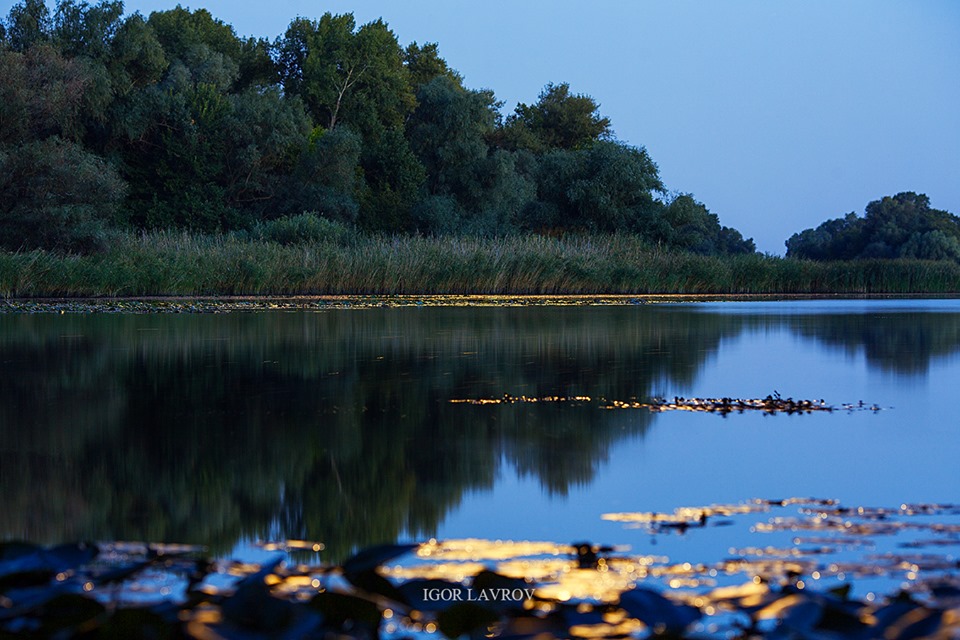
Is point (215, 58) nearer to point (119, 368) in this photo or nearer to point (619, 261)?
point (619, 261)

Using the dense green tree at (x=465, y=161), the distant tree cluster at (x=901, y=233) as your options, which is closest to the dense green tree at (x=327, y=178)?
the dense green tree at (x=465, y=161)

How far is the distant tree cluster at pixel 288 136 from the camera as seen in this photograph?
37.1 meters

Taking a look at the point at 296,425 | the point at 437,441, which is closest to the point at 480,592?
the point at 437,441

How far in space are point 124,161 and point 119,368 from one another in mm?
32784

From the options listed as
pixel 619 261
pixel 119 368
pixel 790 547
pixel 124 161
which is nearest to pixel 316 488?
pixel 790 547

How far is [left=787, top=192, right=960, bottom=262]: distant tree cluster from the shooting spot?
50812 millimetres

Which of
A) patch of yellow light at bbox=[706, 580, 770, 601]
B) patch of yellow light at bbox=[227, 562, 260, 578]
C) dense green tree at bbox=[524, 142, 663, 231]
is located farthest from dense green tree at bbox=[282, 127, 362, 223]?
patch of yellow light at bbox=[706, 580, 770, 601]

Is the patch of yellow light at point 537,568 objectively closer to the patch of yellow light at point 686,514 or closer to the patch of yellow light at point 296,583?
the patch of yellow light at point 296,583

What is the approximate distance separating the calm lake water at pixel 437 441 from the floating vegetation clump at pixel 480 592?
0.16 meters

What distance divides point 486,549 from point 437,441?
1.79 meters

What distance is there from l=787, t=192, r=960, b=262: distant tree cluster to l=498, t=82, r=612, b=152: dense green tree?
431 inches

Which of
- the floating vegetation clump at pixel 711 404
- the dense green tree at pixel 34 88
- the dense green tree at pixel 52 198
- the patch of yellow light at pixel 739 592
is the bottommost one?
the patch of yellow light at pixel 739 592

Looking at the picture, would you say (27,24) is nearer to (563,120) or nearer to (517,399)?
(563,120)

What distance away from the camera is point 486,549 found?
2.72 meters
